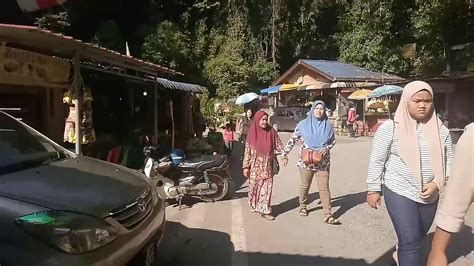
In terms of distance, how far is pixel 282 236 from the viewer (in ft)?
19.3

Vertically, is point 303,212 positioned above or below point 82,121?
below

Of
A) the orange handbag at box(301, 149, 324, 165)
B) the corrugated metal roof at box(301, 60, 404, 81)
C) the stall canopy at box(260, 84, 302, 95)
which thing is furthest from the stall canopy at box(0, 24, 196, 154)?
the stall canopy at box(260, 84, 302, 95)

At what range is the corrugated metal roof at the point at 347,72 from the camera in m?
29.7

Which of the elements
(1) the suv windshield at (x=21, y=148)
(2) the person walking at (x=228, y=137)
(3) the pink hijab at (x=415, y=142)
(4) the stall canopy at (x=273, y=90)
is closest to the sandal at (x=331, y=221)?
(3) the pink hijab at (x=415, y=142)

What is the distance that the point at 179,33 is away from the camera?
32531mm

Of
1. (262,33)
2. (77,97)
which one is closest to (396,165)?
(77,97)

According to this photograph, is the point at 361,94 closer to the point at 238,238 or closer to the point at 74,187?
the point at 238,238

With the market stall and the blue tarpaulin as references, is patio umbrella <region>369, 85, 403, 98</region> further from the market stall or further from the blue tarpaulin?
the blue tarpaulin

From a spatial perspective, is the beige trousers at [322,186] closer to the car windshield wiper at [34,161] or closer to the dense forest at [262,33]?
the car windshield wiper at [34,161]

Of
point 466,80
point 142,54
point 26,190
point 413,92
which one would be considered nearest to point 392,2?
point 466,80

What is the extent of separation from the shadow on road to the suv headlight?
1.95 m

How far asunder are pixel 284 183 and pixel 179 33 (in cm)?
2425

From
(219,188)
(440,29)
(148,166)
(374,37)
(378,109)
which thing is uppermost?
(374,37)

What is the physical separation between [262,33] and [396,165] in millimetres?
33654
